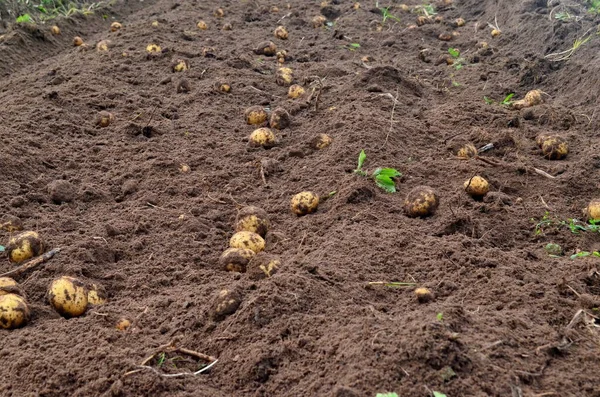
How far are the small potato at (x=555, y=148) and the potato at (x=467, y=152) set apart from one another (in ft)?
1.80

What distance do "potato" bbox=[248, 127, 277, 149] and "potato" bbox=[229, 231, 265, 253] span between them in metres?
1.45

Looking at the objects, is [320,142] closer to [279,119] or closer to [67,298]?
[279,119]

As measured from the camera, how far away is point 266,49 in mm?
7082

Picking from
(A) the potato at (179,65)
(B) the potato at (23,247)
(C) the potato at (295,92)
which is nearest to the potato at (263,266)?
(B) the potato at (23,247)

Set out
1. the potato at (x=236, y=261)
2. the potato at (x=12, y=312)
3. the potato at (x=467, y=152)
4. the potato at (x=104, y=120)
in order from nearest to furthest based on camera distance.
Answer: the potato at (x=12, y=312) → the potato at (x=236, y=261) → the potato at (x=467, y=152) → the potato at (x=104, y=120)

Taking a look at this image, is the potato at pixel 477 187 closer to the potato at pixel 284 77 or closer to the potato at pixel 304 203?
the potato at pixel 304 203

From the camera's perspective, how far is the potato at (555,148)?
4.47 m

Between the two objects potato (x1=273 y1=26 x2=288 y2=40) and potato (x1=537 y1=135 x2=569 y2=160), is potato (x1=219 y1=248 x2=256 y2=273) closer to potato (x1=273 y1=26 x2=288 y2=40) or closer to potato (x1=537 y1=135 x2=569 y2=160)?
potato (x1=537 y1=135 x2=569 y2=160)

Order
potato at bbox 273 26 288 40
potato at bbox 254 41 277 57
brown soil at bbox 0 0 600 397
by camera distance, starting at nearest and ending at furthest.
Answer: brown soil at bbox 0 0 600 397 < potato at bbox 254 41 277 57 < potato at bbox 273 26 288 40

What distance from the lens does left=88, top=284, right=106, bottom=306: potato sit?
3162 millimetres

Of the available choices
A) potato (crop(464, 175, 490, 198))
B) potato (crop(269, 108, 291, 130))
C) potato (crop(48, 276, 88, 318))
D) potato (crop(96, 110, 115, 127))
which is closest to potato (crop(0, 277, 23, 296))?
potato (crop(48, 276, 88, 318))

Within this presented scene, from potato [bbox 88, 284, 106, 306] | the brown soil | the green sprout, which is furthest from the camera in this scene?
the green sprout

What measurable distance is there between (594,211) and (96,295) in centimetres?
294

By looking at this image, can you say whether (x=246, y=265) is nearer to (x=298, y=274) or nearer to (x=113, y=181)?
(x=298, y=274)
